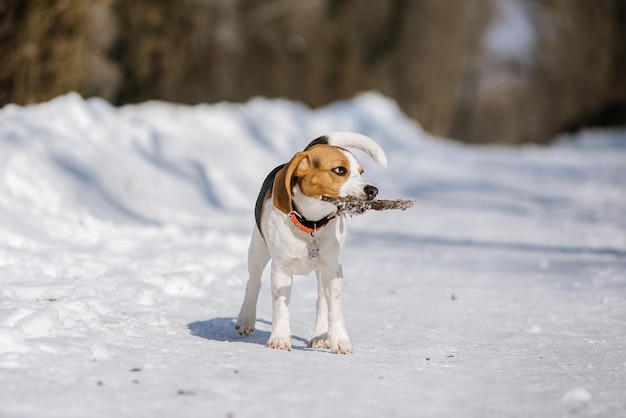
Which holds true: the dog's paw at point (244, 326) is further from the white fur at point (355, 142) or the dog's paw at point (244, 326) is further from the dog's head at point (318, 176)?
the white fur at point (355, 142)

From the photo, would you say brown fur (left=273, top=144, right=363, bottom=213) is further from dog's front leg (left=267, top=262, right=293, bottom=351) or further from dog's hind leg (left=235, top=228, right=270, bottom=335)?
dog's hind leg (left=235, top=228, right=270, bottom=335)

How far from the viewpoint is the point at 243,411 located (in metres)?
3.28

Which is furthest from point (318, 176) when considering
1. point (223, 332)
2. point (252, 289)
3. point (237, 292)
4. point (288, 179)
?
point (237, 292)

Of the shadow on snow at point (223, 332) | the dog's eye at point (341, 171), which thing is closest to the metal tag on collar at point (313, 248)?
the dog's eye at point (341, 171)

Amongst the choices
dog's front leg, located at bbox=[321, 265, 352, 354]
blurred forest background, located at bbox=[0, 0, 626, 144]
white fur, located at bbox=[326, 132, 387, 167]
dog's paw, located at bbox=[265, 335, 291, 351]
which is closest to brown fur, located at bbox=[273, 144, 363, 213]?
white fur, located at bbox=[326, 132, 387, 167]

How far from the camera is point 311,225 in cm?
463

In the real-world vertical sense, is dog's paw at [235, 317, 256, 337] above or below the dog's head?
below

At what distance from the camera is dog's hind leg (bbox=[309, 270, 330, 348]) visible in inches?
194

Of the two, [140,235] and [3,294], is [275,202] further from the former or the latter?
[140,235]

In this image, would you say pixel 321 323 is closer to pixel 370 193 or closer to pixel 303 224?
pixel 303 224

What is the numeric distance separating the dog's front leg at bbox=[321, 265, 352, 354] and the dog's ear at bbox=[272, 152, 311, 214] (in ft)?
1.58

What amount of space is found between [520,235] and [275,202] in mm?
6198

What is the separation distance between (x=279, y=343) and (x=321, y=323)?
0.43 metres

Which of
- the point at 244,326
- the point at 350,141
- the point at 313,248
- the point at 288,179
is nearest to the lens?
the point at 288,179
